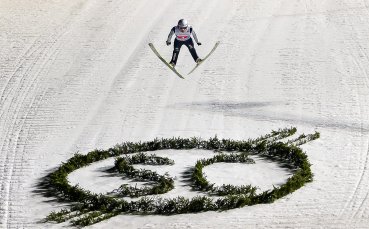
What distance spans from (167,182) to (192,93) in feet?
21.1

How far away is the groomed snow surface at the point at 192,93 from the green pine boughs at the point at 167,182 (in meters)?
0.24

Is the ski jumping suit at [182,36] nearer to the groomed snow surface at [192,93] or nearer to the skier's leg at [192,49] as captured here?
the skier's leg at [192,49]

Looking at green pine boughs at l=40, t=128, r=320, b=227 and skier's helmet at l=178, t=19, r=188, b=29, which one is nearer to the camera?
green pine boughs at l=40, t=128, r=320, b=227

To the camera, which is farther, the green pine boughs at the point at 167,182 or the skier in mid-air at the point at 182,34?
the skier in mid-air at the point at 182,34

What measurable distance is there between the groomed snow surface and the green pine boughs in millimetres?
245

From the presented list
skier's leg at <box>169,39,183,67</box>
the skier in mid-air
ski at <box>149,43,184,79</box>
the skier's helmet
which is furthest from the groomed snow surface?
the skier's helmet

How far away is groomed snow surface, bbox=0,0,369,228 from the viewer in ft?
74.4

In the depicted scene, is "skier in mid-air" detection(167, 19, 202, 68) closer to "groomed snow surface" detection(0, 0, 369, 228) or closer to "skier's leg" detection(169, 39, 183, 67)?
"skier's leg" detection(169, 39, 183, 67)

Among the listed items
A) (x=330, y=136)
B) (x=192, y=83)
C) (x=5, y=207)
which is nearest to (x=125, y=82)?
(x=192, y=83)

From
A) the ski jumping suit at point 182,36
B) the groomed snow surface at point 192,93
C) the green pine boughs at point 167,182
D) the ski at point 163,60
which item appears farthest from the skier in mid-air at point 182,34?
the green pine boughs at point 167,182

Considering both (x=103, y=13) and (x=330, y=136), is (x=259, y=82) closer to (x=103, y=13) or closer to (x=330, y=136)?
(x=330, y=136)

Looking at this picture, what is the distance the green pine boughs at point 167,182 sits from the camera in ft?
72.4

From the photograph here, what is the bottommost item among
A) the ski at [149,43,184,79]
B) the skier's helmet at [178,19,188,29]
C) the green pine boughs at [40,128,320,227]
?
the green pine boughs at [40,128,320,227]

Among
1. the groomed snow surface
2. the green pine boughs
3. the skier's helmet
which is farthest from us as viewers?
the skier's helmet
